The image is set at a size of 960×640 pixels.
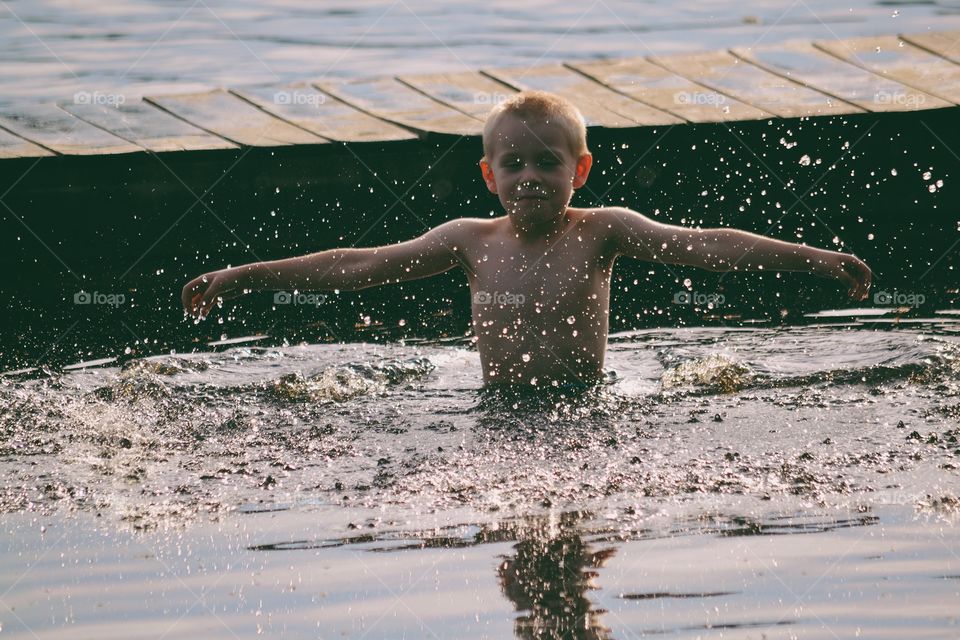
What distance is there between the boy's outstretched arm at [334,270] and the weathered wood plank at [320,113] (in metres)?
2.42

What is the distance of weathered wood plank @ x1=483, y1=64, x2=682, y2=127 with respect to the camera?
A: 6.45 metres

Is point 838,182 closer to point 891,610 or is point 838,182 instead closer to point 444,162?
point 444,162

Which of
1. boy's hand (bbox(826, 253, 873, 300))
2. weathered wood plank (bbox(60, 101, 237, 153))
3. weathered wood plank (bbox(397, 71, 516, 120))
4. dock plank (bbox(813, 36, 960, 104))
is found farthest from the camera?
weathered wood plank (bbox(397, 71, 516, 120))

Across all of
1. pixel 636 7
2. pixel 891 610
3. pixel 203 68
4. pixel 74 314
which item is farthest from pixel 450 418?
pixel 636 7

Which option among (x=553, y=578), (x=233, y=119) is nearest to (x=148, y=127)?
(x=233, y=119)

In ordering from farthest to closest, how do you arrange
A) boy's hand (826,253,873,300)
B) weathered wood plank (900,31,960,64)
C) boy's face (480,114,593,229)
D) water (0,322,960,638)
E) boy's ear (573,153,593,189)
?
weathered wood plank (900,31,960,64) → boy's ear (573,153,593,189) → boy's face (480,114,593,229) → boy's hand (826,253,873,300) → water (0,322,960,638)

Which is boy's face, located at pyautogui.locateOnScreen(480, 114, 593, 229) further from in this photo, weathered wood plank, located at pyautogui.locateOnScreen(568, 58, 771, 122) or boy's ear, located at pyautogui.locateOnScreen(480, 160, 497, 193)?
weathered wood plank, located at pyautogui.locateOnScreen(568, 58, 771, 122)

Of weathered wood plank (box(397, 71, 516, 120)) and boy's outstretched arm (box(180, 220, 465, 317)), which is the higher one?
weathered wood plank (box(397, 71, 516, 120))

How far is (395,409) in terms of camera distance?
12.2 feet

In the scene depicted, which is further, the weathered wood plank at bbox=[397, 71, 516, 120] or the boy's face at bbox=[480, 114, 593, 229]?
the weathered wood plank at bbox=[397, 71, 516, 120]

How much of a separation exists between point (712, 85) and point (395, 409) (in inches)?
158

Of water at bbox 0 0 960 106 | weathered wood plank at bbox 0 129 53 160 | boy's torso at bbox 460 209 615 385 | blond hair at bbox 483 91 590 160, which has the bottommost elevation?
boy's torso at bbox 460 209 615 385

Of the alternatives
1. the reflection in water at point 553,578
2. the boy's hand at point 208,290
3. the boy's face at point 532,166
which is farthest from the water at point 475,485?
the boy's face at point 532,166

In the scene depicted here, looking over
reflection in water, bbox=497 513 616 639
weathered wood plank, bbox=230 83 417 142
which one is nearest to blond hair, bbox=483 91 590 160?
reflection in water, bbox=497 513 616 639
